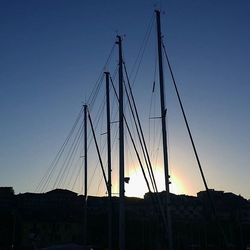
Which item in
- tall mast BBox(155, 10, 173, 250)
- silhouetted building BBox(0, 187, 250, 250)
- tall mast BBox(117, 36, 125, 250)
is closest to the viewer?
tall mast BBox(155, 10, 173, 250)

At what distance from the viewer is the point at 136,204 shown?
253 ft

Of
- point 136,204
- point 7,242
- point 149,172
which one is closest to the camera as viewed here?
point 149,172

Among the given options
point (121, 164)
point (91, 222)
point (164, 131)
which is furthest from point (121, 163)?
point (91, 222)

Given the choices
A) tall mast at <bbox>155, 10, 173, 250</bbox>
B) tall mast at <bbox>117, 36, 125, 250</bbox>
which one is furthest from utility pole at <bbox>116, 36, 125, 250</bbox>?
tall mast at <bbox>155, 10, 173, 250</bbox>

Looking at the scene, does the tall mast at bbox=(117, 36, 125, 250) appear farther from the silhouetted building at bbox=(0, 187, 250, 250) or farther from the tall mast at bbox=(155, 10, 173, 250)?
the silhouetted building at bbox=(0, 187, 250, 250)

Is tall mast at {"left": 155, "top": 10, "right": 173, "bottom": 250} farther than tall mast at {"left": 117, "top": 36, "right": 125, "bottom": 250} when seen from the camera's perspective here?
No

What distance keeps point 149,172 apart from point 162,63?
7.85 m

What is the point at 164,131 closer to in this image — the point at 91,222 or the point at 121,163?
the point at 121,163

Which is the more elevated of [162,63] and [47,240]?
[162,63]

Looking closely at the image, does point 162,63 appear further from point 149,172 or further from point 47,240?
point 47,240

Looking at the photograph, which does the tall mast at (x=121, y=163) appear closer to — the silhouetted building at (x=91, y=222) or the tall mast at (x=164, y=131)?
the tall mast at (x=164, y=131)

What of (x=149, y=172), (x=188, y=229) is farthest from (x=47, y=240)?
(x=149, y=172)

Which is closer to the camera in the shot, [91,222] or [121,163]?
[121,163]

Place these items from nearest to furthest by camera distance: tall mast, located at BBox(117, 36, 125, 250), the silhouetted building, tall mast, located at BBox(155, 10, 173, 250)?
tall mast, located at BBox(155, 10, 173, 250), tall mast, located at BBox(117, 36, 125, 250), the silhouetted building
